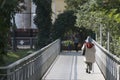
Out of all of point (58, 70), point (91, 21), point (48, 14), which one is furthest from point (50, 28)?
point (58, 70)

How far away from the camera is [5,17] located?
12930 millimetres

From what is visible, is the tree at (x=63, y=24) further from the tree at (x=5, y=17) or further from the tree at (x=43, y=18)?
the tree at (x=5, y=17)

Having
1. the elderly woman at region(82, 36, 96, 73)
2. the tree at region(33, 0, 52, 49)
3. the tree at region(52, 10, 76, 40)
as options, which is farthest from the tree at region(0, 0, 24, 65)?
the tree at region(33, 0, 52, 49)

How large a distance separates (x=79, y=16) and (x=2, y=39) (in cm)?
2830

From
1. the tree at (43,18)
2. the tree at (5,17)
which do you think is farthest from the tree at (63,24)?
the tree at (5,17)

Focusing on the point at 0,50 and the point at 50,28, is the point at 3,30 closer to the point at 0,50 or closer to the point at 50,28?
the point at 0,50

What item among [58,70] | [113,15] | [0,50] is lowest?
[58,70]

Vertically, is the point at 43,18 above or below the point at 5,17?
above

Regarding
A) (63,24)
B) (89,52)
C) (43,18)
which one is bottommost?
(89,52)

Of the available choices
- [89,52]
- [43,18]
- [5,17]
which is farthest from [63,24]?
[5,17]

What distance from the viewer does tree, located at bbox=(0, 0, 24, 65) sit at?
11.8 metres

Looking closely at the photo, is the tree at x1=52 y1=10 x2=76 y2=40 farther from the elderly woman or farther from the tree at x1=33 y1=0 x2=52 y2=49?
the elderly woman

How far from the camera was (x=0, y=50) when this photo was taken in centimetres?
1362

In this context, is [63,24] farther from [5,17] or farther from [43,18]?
[5,17]
